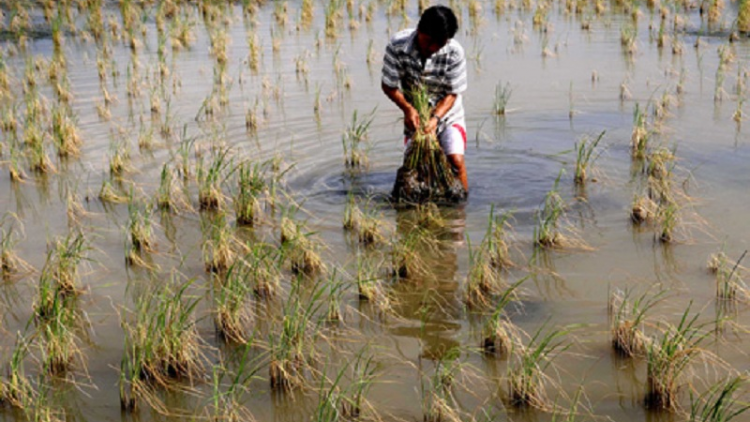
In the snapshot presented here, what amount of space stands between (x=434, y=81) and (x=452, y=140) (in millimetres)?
451

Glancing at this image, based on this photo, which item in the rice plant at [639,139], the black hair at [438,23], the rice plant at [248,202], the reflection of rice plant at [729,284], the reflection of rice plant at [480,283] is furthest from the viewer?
the rice plant at [639,139]

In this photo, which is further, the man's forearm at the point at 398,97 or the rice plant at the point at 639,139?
the rice plant at the point at 639,139

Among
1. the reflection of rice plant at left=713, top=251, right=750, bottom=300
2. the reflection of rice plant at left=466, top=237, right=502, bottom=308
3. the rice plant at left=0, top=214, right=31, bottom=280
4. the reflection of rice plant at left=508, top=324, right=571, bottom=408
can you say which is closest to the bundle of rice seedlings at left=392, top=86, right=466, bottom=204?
the reflection of rice plant at left=466, top=237, right=502, bottom=308

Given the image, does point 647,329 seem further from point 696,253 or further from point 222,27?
point 222,27

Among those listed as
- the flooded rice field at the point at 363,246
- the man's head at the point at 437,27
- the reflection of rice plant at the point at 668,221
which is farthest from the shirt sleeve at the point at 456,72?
the reflection of rice plant at the point at 668,221

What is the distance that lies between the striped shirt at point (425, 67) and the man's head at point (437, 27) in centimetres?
26

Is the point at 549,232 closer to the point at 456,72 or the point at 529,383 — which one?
the point at 456,72

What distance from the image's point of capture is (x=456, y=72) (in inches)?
277

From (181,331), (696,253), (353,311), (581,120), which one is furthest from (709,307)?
(581,120)

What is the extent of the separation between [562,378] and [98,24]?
12799 mm

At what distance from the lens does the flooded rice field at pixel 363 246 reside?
4.34 m

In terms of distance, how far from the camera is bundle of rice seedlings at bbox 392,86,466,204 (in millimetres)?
6918

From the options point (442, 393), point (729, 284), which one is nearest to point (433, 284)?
point (442, 393)

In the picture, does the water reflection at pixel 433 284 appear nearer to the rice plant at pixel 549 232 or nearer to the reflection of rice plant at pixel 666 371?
the rice plant at pixel 549 232
